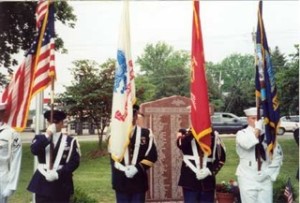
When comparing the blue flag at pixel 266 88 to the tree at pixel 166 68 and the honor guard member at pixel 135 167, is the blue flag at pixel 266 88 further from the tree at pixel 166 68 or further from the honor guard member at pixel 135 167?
the tree at pixel 166 68

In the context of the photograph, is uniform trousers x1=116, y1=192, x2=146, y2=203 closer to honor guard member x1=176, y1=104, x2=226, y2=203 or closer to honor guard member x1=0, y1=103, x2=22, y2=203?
honor guard member x1=176, y1=104, x2=226, y2=203

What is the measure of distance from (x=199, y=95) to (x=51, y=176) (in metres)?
1.77

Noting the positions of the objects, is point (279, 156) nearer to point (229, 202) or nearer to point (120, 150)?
point (229, 202)

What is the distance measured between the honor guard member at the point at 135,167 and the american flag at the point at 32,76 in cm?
113

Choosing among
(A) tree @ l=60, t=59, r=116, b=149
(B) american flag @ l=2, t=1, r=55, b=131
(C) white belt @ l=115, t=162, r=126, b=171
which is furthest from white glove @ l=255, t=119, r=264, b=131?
(A) tree @ l=60, t=59, r=116, b=149

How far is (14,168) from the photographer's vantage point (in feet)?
16.2

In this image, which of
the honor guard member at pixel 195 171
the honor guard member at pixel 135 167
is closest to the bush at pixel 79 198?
the honor guard member at pixel 135 167

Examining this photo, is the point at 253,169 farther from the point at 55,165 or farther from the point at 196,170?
the point at 55,165

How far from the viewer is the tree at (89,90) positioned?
13594 mm

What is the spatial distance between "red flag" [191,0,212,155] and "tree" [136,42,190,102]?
31075 mm

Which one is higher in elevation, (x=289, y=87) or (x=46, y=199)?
(x=289, y=87)

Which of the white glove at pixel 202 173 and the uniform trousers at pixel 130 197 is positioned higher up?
the white glove at pixel 202 173

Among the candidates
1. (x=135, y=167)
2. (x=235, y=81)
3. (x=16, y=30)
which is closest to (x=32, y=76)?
(x=135, y=167)

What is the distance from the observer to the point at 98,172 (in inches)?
488
